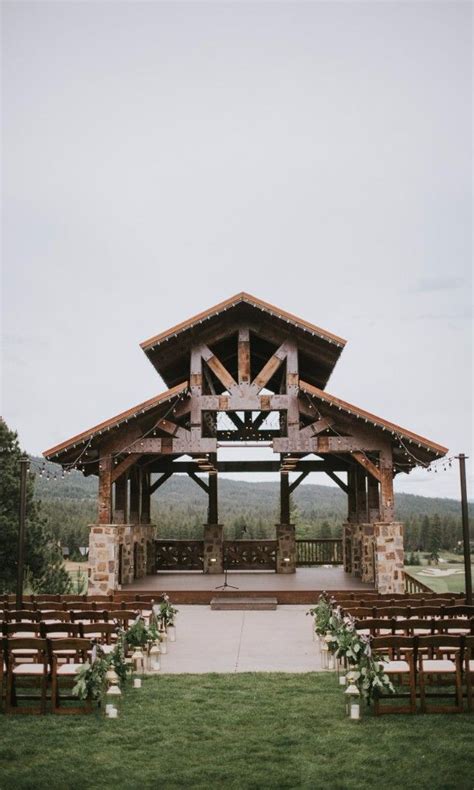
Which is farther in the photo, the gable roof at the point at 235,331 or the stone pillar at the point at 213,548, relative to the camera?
the stone pillar at the point at 213,548

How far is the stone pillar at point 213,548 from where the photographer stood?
21164 mm

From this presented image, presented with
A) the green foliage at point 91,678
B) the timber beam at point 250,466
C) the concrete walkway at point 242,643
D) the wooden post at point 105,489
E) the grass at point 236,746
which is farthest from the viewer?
the timber beam at point 250,466

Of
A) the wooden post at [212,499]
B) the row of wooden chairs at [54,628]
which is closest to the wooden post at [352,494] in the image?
the wooden post at [212,499]

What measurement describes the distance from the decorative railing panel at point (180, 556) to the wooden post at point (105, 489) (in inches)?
232

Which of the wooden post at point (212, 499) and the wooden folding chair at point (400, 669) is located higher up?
the wooden post at point (212, 499)

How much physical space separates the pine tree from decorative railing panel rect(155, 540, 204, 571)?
6186 mm

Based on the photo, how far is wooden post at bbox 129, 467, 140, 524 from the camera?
20.4 metres

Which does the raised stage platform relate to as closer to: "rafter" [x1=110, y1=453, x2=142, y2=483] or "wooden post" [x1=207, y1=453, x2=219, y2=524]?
"wooden post" [x1=207, y1=453, x2=219, y2=524]

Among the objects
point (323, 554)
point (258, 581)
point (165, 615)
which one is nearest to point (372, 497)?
point (258, 581)

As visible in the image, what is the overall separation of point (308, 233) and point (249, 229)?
7.90 meters

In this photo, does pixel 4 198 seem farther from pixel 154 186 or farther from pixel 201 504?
pixel 201 504

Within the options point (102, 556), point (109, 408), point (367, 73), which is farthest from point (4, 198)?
point (109, 408)

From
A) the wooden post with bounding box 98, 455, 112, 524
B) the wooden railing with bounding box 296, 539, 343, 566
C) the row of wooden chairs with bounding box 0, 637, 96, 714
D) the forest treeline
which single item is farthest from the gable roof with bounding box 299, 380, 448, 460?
the forest treeline

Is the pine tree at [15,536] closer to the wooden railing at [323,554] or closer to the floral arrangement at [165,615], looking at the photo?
the wooden railing at [323,554]
